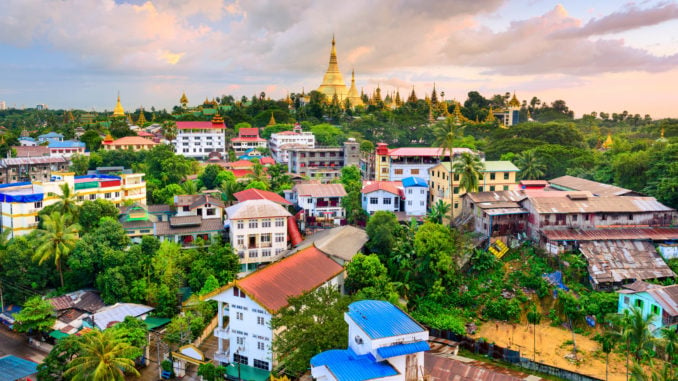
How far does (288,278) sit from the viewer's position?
26672 millimetres

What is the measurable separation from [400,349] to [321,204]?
1030 inches

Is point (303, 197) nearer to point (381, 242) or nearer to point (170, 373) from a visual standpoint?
point (381, 242)

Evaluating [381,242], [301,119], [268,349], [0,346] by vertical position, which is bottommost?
[0,346]

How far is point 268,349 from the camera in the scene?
24.6 meters

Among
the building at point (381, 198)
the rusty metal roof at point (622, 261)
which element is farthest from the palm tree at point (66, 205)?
the rusty metal roof at point (622, 261)

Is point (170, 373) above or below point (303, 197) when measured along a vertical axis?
below

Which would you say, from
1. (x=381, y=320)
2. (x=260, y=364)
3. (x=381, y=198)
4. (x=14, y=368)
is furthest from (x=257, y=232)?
(x=381, y=320)

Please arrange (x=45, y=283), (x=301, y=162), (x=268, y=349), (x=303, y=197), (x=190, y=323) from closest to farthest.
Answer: (x=268, y=349)
(x=190, y=323)
(x=45, y=283)
(x=303, y=197)
(x=301, y=162)

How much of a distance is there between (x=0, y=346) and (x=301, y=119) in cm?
5821

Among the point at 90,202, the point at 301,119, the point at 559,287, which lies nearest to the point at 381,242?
the point at 559,287

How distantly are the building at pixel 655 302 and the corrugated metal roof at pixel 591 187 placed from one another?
12659 mm

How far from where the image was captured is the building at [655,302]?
25.5m

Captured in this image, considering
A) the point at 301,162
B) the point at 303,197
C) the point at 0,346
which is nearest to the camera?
the point at 0,346

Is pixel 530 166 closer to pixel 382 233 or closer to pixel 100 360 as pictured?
pixel 382 233
